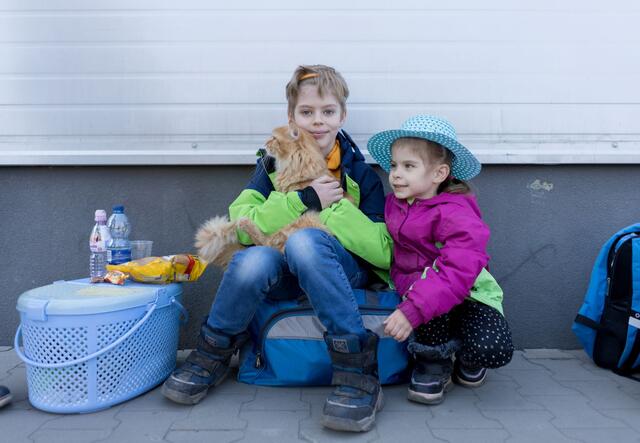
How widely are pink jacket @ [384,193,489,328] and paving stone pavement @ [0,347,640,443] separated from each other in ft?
1.41

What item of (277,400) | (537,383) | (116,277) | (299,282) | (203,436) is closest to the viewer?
(203,436)

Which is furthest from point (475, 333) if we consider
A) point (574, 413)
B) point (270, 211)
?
point (270, 211)

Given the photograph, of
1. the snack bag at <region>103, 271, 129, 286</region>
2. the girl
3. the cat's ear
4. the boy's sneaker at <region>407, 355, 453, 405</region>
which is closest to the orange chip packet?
the snack bag at <region>103, 271, 129, 286</region>

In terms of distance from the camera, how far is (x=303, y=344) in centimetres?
230

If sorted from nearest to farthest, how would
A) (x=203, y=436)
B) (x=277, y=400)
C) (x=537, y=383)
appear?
(x=203, y=436)
(x=277, y=400)
(x=537, y=383)

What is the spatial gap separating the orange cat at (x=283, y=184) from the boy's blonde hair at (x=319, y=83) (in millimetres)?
238

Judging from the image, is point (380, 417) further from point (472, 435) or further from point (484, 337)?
point (484, 337)

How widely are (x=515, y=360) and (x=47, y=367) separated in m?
2.27

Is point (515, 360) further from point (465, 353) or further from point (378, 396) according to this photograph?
point (378, 396)

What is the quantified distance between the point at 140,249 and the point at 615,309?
246 centimetres

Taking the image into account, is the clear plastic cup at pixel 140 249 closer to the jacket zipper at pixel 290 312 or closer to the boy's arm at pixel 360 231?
the jacket zipper at pixel 290 312

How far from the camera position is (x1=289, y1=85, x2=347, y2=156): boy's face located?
2.52 m

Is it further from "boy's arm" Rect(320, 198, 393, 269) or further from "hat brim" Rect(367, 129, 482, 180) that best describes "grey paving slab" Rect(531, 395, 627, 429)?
"hat brim" Rect(367, 129, 482, 180)

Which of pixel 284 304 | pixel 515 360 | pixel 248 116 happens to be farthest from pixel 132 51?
pixel 515 360
